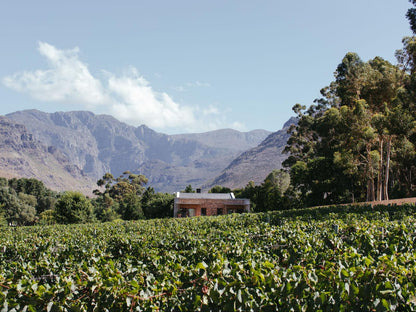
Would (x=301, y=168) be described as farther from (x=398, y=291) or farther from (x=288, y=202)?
(x=398, y=291)


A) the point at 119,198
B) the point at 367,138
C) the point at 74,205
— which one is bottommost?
the point at 119,198

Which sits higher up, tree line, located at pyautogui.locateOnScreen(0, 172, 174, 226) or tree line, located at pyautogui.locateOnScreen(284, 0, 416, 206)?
tree line, located at pyautogui.locateOnScreen(284, 0, 416, 206)

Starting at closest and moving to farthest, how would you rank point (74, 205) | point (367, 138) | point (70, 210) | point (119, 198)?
point (367, 138) < point (70, 210) < point (74, 205) < point (119, 198)

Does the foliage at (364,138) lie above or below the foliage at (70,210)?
above

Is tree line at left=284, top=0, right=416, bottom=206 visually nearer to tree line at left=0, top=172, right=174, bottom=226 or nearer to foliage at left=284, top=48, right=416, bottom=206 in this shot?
foliage at left=284, top=48, right=416, bottom=206

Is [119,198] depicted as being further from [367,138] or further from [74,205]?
[367,138]

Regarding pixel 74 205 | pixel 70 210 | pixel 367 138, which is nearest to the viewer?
pixel 367 138

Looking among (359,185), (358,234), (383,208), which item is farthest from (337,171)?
(358,234)

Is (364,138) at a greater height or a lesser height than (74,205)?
greater

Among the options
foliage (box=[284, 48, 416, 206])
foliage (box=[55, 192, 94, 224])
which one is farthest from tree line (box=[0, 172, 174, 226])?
foliage (box=[284, 48, 416, 206])

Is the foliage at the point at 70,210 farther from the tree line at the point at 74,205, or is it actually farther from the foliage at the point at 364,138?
the foliage at the point at 364,138

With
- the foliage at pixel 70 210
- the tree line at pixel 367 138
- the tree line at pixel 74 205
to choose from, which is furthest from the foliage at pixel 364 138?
the foliage at pixel 70 210

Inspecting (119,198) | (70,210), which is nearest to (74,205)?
(70,210)

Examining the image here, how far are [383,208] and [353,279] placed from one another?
58.7 feet
